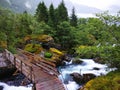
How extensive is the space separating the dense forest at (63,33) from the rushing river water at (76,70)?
6.83ft

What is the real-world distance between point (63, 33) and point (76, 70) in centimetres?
1835

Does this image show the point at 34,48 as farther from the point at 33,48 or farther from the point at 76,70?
the point at 76,70

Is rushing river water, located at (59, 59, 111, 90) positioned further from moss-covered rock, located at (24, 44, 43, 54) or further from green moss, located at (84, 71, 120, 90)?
green moss, located at (84, 71, 120, 90)

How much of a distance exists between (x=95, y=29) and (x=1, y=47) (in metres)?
14.8

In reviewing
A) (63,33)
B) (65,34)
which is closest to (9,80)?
(63,33)

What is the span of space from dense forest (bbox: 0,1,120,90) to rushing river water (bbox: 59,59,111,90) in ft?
6.83

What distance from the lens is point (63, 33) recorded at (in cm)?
5022

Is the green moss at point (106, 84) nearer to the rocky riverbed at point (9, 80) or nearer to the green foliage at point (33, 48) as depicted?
the rocky riverbed at point (9, 80)

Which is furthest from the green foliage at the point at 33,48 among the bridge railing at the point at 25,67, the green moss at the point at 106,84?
the green moss at the point at 106,84

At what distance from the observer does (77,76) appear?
92.9 ft

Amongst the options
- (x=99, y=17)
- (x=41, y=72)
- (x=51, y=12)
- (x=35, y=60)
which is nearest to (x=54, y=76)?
(x=41, y=72)

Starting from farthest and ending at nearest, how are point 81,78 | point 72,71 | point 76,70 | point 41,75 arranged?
point 76,70, point 72,71, point 81,78, point 41,75

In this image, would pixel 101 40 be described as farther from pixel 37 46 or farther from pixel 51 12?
pixel 51 12

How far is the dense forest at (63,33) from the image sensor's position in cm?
Answer: 1558
